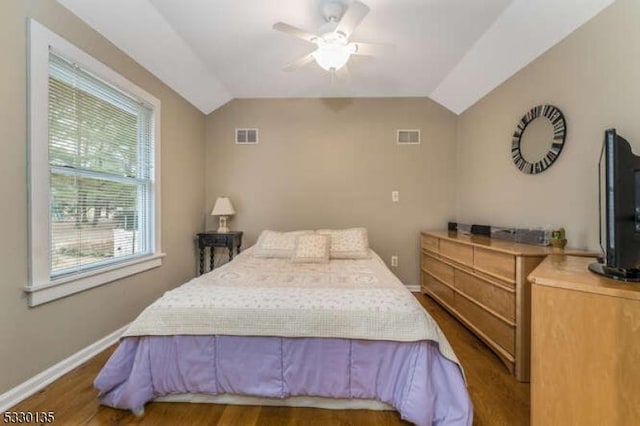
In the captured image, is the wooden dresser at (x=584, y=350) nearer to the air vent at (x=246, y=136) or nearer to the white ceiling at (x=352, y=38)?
the white ceiling at (x=352, y=38)

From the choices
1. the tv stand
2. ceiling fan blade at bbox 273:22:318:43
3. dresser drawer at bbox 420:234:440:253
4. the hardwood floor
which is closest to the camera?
the tv stand

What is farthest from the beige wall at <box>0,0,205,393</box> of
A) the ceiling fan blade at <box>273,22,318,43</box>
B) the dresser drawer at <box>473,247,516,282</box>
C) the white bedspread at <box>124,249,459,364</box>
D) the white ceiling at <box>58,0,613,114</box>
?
the dresser drawer at <box>473,247,516,282</box>

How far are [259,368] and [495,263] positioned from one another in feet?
5.66

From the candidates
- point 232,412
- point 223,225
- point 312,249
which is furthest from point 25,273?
point 223,225

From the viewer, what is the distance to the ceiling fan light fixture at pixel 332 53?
2035 millimetres

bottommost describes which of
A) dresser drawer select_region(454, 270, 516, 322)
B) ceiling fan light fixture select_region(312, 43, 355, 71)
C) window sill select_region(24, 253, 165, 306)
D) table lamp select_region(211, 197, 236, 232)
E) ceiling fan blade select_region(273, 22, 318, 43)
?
dresser drawer select_region(454, 270, 516, 322)

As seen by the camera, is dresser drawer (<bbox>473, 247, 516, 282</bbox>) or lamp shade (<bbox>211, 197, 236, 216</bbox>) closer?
dresser drawer (<bbox>473, 247, 516, 282</bbox>)

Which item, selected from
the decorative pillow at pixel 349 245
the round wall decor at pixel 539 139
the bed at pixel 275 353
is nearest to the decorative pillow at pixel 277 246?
the decorative pillow at pixel 349 245

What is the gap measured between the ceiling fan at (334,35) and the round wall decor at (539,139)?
1.41 m

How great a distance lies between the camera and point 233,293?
1664 mm

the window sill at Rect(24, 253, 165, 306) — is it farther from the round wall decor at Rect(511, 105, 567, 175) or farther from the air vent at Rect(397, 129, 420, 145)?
the round wall decor at Rect(511, 105, 567, 175)

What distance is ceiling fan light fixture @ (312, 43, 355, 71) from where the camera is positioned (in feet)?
6.68

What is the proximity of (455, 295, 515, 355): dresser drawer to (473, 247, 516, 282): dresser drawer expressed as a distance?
1.07 feet

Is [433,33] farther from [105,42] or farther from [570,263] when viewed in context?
[105,42]
